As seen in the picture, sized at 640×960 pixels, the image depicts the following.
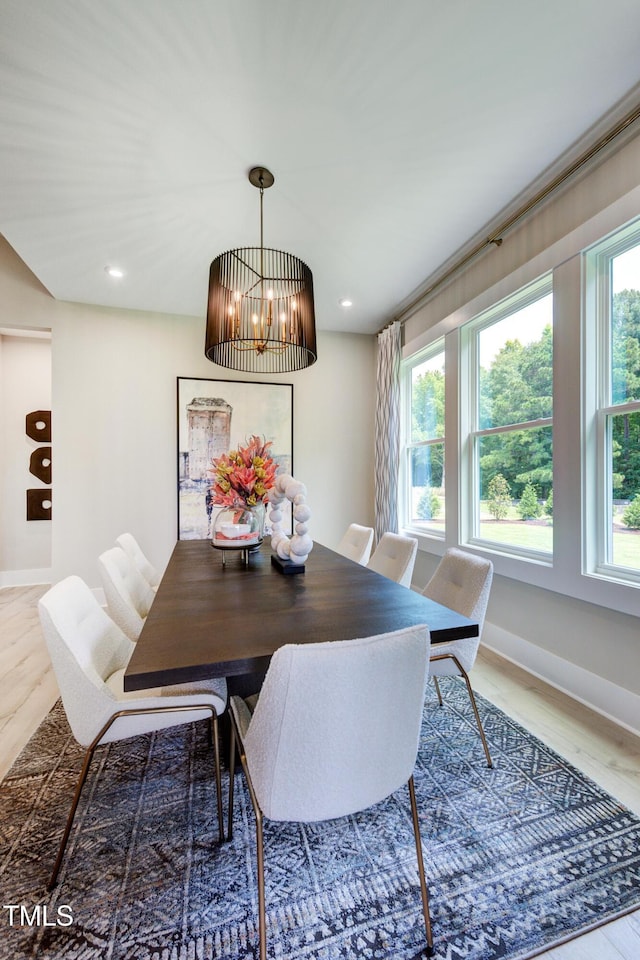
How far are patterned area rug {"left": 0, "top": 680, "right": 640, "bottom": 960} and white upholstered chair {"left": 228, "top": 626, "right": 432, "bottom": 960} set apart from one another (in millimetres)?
84

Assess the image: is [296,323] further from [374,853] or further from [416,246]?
[374,853]

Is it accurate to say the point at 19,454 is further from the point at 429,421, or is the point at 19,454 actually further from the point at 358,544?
the point at 429,421

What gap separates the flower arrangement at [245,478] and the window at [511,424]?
1.71m

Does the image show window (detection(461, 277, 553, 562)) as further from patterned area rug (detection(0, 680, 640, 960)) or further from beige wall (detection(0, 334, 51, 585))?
beige wall (detection(0, 334, 51, 585))

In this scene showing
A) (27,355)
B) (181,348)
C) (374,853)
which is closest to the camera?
(374,853)

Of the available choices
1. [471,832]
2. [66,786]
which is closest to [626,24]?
[471,832]

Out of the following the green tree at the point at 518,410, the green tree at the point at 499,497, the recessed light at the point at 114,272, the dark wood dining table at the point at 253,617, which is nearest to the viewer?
the dark wood dining table at the point at 253,617

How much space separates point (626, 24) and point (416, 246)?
59.7 inches

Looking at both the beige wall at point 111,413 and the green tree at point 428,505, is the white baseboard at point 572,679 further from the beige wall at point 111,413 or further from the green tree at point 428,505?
the beige wall at point 111,413

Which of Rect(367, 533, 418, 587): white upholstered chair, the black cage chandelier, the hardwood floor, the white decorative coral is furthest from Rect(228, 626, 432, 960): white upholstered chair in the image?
the black cage chandelier

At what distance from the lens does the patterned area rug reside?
1039 mm

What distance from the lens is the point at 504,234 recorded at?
270 centimetres

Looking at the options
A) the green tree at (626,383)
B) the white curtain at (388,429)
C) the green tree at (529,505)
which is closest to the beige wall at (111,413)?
the white curtain at (388,429)

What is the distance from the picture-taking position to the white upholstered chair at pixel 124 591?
1.79m
